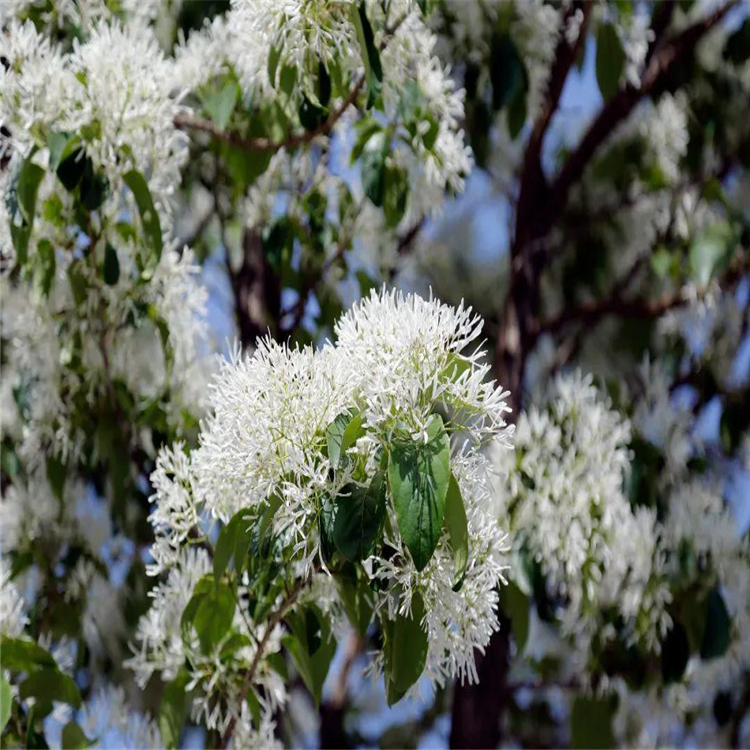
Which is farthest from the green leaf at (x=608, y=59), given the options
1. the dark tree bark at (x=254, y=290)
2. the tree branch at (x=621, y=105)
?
the dark tree bark at (x=254, y=290)

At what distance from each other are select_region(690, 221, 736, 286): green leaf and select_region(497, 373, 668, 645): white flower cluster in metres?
0.59

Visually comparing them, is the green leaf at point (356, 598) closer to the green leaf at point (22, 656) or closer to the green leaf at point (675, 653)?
the green leaf at point (22, 656)

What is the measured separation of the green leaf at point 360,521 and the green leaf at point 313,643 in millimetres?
361

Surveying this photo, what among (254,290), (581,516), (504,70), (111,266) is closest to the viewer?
(111,266)

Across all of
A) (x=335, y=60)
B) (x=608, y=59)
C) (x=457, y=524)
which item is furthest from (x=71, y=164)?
(x=608, y=59)

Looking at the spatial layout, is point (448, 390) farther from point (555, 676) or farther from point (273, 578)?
point (555, 676)

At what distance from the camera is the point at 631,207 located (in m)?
3.72

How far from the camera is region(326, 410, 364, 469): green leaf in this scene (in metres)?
1.36

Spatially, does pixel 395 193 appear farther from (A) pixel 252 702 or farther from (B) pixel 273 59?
(A) pixel 252 702

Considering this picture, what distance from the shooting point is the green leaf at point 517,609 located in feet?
6.99

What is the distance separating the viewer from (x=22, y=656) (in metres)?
1.91

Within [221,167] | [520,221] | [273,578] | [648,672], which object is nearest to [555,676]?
[648,672]

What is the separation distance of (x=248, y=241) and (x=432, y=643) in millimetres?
1923

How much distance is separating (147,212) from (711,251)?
56.8 inches
